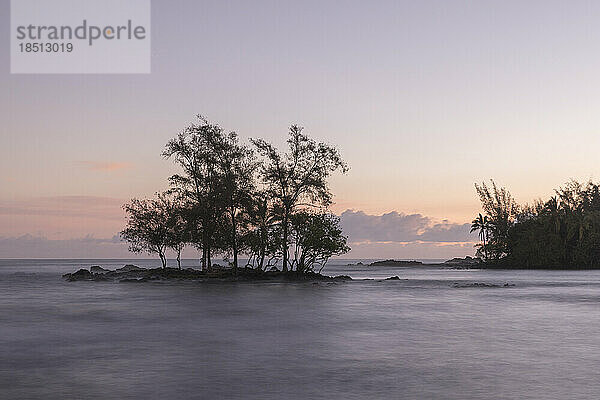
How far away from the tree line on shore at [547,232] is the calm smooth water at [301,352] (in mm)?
83989

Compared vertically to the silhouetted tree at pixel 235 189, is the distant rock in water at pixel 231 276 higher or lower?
lower

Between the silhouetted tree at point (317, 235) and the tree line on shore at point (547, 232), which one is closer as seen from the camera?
the silhouetted tree at point (317, 235)

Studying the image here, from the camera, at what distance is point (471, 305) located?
34.1 metres

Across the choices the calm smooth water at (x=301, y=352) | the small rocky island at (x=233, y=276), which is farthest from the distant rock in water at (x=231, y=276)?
the calm smooth water at (x=301, y=352)

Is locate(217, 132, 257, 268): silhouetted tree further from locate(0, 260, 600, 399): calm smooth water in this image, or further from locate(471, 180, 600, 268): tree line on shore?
locate(471, 180, 600, 268): tree line on shore

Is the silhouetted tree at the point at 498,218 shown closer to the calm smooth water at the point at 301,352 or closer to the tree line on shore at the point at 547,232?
the tree line on shore at the point at 547,232

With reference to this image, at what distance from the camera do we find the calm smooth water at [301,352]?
1232 centimetres

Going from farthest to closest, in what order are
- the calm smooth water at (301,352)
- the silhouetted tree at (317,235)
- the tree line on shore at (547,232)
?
the tree line on shore at (547,232)
the silhouetted tree at (317,235)
the calm smooth water at (301,352)

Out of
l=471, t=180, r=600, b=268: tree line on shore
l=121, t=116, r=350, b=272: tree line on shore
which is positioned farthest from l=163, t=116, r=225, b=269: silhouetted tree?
l=471, t=180, r=600, b=268: tree line on shore

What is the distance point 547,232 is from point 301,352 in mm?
104907

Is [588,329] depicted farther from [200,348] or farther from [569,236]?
[569,236]

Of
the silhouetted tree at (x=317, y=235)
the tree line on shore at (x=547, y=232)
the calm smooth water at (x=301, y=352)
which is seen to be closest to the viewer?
the calm smooth water at (x=301, y=352)

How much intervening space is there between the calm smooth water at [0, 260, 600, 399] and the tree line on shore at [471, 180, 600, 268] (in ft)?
276

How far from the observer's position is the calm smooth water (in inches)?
485
